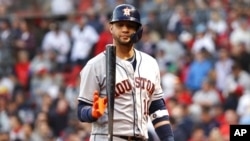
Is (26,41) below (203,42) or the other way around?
the other way around

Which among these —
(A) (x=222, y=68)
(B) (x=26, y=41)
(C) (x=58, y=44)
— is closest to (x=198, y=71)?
(A) (x=222, y=68)

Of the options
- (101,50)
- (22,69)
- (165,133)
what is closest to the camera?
(165,133)

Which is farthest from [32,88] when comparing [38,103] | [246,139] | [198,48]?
[246,139]

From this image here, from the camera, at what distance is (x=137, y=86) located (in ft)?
26.8

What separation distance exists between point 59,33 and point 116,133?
42.3 ft

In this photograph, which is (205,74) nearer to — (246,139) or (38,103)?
(38,103)

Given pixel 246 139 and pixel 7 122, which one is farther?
pixel 7 122

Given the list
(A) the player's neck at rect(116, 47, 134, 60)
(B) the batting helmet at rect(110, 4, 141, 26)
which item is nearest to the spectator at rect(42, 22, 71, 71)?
(A) the player's neck at rect(116, 47, 134, 60)

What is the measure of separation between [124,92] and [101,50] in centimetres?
1162

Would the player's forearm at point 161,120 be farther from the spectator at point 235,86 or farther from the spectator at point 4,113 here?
the spectator at point 4,113

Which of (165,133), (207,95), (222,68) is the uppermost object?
(222,68)

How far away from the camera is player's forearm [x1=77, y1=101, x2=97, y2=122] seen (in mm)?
7867

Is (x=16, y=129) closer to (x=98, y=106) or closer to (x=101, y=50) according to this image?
(x=101, y=50)

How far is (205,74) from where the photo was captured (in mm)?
17219
